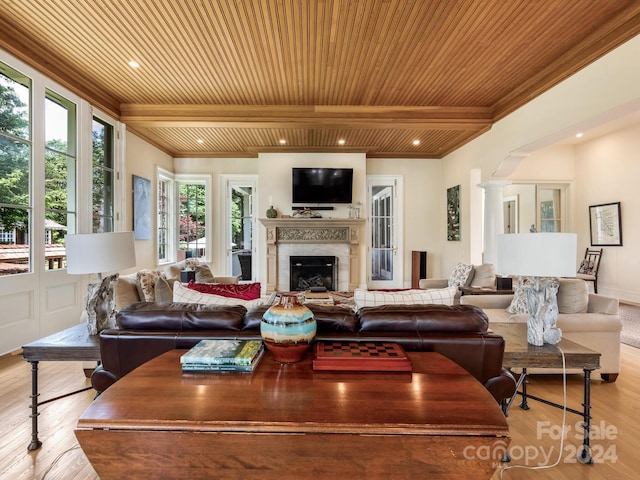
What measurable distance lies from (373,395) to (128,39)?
3.70m

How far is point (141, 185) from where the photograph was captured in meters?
5.50

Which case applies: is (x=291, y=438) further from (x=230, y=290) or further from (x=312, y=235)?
(x=312, y=235)

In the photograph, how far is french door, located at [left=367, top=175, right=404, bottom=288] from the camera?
700cm

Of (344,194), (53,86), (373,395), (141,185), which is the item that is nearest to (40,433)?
(373,395)

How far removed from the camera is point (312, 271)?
6.51 metres

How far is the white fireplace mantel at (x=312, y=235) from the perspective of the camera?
6316 millimetres

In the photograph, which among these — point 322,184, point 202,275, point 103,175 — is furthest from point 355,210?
point 103,175

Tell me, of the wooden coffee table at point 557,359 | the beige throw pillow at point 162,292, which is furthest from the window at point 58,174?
the wooden coffee table at point 557,359

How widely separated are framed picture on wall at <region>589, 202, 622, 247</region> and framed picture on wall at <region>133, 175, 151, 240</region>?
8.08 meters

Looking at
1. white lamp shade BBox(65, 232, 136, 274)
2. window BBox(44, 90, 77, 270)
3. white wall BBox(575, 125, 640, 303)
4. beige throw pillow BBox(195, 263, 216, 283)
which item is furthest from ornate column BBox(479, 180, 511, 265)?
window BBox(44, 90, 77, 270)

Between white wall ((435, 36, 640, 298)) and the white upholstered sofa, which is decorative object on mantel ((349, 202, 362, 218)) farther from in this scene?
the white upholstered sofa

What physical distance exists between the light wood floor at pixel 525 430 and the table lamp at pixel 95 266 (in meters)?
0.65

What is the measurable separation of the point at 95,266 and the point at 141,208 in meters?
3.84

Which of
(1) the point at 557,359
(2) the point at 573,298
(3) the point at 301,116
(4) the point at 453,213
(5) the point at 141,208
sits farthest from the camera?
(4) the point at 453,213
